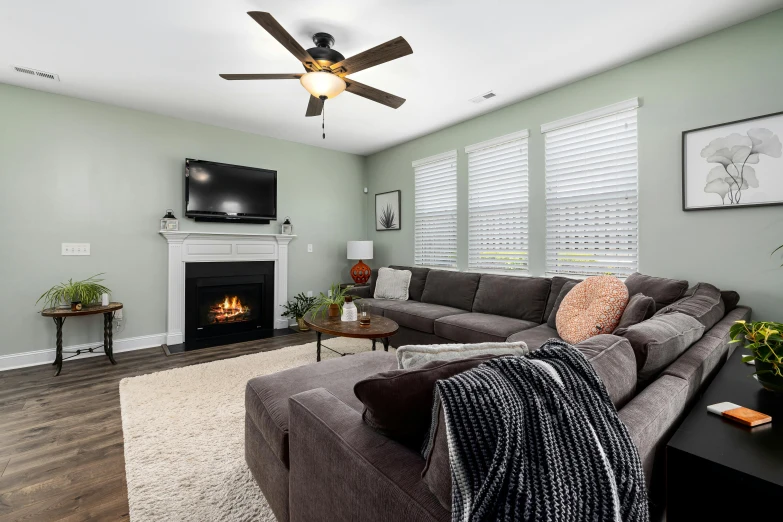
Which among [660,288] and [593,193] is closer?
[660,288]

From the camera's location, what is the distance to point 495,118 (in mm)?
3980

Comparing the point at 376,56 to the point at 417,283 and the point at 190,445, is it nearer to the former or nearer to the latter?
the point at 190,445

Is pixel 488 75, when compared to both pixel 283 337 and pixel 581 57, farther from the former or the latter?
pixel 283 337

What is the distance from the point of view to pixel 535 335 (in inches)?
109

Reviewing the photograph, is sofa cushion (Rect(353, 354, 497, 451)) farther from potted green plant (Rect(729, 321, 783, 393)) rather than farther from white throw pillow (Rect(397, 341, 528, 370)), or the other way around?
potted green plant (Rect(729, 321, 783, 393))

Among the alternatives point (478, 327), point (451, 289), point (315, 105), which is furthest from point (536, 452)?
point (451, 289)

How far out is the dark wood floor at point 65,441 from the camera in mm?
1613

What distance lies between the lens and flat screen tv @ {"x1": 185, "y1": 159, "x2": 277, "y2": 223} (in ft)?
13.9

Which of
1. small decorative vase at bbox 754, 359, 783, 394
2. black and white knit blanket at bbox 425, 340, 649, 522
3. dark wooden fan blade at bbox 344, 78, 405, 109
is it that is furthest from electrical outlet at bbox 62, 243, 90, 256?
small decorative vase at bbox 754, 359, 783, 394

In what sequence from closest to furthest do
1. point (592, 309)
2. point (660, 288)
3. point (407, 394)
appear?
point (407, 394) < point (592, 309) < point (660, 288)

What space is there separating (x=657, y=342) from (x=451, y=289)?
9.65 feet

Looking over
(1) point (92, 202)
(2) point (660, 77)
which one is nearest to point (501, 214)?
(2) point (660, 77)

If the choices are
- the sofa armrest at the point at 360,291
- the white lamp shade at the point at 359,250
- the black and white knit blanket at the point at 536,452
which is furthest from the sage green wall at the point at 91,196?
the black and white knit blanket at the point at 536,452

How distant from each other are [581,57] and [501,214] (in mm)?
1605
